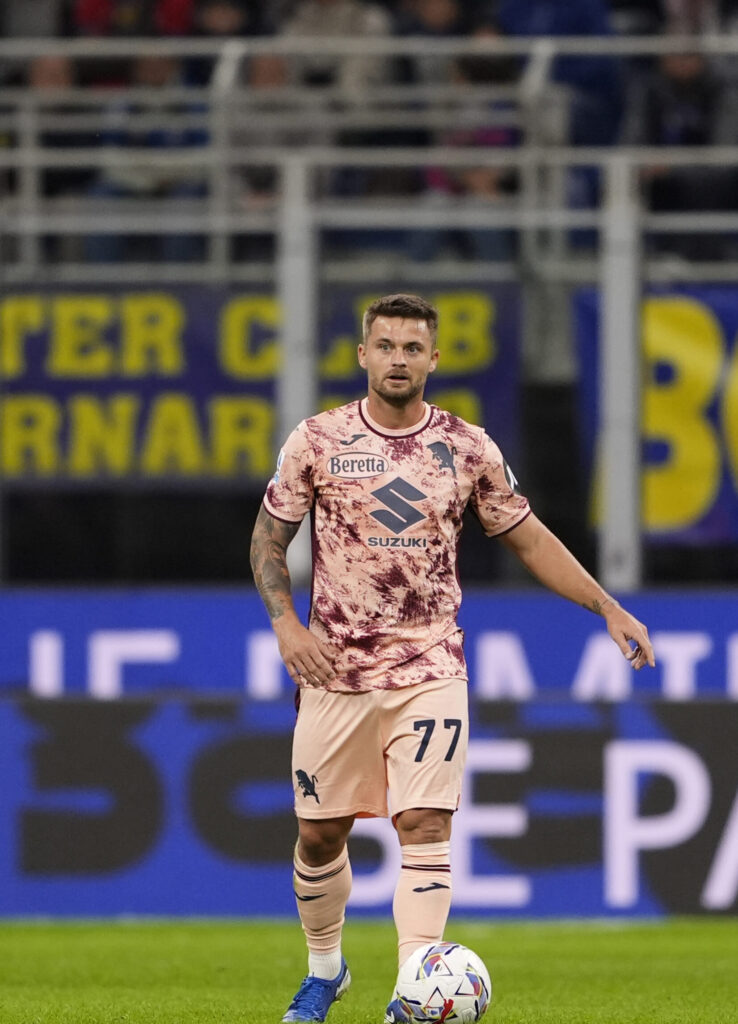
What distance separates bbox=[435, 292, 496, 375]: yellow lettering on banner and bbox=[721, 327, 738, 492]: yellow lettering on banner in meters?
1.15

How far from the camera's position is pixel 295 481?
5.77 m

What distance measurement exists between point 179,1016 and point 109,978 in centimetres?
147

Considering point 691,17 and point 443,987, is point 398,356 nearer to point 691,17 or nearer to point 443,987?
point 443,987

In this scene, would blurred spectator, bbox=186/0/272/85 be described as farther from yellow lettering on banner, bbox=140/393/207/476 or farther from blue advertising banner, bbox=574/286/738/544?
blue advertising banner, bbox=574/286/738/544

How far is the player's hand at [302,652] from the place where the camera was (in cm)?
561

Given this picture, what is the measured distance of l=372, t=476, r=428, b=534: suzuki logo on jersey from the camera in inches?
223

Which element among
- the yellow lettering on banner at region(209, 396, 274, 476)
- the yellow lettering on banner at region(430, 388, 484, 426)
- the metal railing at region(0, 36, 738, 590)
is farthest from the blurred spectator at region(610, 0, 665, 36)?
the yellow lettering on banner at region(209, 396, 274, 476)

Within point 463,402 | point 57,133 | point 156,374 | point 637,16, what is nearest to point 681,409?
point 463,402

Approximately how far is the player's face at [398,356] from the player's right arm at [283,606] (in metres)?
0.46

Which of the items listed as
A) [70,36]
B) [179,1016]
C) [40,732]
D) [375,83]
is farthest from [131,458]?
[179,1016]

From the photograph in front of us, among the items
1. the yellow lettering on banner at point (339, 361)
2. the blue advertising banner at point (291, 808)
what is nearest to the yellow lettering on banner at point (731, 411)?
the blue advertising banner at point (291, 808)

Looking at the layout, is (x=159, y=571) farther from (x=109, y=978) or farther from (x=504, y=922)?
(x=109, y=978)

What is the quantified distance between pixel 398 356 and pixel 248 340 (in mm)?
5352

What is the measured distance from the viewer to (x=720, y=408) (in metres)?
10.7
